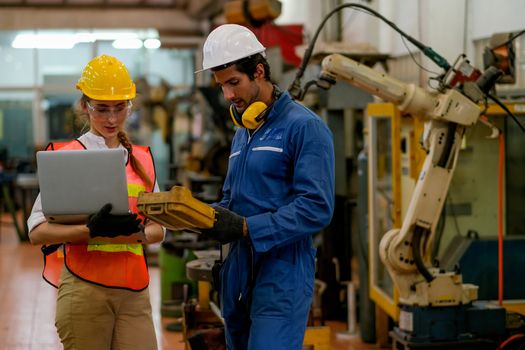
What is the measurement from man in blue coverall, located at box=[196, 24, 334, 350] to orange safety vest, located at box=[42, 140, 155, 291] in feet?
1.00

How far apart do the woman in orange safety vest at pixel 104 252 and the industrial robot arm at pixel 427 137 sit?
1607 mm

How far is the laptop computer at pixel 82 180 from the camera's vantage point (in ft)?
8.57

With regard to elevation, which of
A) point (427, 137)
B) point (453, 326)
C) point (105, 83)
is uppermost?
point (105, 83)

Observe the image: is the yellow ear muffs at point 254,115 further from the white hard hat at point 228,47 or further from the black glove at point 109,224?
the black glove at point 109,224

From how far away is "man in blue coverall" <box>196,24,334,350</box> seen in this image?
256 cm

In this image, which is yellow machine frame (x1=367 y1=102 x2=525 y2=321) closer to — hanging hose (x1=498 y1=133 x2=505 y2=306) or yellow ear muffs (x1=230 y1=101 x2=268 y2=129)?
hanging hose (x1=498 y1=133 x2=505 y2=306)

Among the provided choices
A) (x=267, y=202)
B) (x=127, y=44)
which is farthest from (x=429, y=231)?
(x=127, y=44)

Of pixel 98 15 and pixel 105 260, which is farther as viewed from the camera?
pixel 98 15

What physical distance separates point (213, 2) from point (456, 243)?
7.43 metres

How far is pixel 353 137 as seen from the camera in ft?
25.4

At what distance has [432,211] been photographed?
14.1 ft

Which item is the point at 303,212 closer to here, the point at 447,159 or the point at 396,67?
the point at 447,159

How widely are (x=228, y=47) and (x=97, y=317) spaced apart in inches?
37.8

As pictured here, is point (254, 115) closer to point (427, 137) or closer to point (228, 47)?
point (228, 47)
